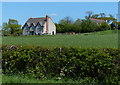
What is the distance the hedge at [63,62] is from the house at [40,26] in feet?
162

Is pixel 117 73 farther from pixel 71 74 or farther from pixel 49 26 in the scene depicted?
pixel 49 26

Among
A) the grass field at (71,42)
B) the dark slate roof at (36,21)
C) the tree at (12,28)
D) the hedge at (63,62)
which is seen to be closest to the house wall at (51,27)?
the dark slate roof at (36,21)

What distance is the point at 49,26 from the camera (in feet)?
193

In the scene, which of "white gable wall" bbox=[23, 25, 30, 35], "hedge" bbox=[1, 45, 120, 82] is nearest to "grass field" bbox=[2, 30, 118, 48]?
"hedge" bbox=[1, 45, 120, 82]

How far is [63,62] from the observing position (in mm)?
5305

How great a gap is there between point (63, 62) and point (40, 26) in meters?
55.8

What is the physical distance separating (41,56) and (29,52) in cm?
42

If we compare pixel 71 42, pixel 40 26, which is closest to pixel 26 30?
pixel 40 26

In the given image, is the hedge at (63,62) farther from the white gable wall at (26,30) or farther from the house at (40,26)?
the white gable wall at (26,30)

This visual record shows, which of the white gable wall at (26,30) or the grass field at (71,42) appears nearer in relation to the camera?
the grass field at (71,42)

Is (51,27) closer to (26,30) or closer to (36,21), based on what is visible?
(36,21)

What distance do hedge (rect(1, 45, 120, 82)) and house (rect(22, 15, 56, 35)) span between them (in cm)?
4945

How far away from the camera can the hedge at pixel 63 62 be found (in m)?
4.84

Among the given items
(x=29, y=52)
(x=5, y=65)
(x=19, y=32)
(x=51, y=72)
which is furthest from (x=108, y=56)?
(x=19, y=32)
